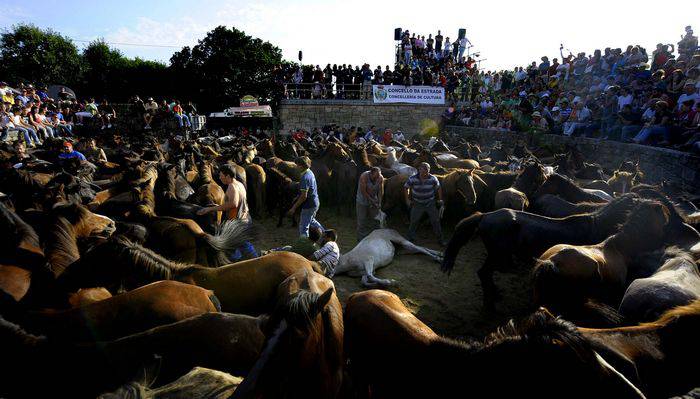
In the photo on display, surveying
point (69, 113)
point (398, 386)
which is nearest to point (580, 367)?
point (398, 386)

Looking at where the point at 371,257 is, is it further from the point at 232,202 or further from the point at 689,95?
the point at 689,95

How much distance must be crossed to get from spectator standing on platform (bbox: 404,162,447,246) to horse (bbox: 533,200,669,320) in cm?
339

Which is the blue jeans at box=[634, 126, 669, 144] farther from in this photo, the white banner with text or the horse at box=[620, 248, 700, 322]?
the white banner with text

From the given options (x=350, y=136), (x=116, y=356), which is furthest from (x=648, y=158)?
(x=116, y=356)

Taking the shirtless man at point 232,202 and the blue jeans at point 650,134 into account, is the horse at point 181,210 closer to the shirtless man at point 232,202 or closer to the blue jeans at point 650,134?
the shirtless man at point 232,202

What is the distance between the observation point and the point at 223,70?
4206cm

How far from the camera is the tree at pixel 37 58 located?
4450 centimetres

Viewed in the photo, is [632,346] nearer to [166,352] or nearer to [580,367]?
[580,367]

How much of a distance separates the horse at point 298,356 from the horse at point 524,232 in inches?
140

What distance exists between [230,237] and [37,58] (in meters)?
55.8

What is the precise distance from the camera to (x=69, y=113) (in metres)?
20.7

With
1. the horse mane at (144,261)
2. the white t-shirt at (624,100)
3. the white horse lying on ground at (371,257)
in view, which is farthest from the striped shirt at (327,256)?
the white t-shirt at (624,100)

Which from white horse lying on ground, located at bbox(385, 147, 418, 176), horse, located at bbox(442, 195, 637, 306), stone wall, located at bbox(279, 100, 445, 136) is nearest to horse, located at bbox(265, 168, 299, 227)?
white horse lying on ground, located at bbox(385, 147, 418, 176)

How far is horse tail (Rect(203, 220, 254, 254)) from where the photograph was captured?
445cm
